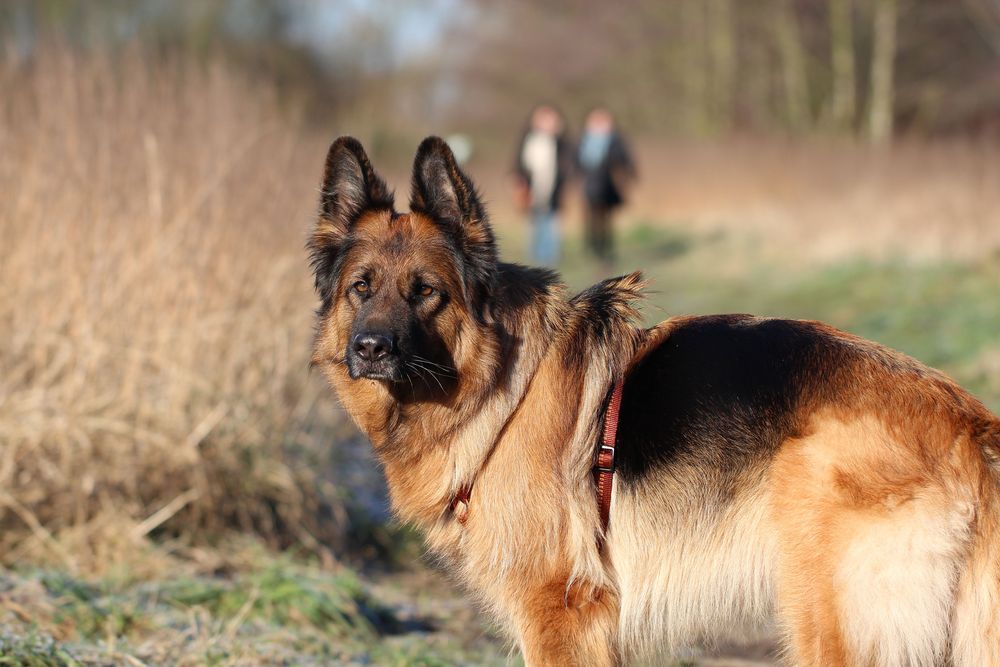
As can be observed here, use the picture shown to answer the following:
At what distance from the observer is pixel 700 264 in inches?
704

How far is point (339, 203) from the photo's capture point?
3658mm

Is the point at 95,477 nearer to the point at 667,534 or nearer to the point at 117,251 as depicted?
the point at 117,251

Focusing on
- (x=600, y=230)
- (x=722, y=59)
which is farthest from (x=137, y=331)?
(x=722, y=59)

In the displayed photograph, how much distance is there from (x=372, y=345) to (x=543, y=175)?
45.6 ft

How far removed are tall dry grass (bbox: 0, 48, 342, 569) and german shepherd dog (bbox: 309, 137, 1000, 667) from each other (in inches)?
80.4

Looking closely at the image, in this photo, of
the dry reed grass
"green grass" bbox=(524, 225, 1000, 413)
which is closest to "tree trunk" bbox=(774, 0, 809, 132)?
the dry reed grass

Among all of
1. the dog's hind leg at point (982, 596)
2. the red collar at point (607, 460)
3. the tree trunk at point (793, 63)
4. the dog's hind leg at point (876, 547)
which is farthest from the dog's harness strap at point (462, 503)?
the tree trunk at point (793, 63)

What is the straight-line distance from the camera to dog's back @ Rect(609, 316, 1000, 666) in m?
2.85

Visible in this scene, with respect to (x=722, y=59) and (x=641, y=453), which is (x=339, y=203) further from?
(x=722, y=59)

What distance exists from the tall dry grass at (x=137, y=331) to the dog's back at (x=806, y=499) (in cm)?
280

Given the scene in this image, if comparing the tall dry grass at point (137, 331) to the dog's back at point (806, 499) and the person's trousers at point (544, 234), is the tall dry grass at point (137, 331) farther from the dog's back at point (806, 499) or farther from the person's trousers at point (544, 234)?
the person's trousers at point (544, 234)

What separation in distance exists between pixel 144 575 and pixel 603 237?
45.8 ft

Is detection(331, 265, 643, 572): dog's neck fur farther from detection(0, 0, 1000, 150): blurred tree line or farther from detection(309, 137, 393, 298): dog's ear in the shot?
detection(0, 0, 1000, 150): blurred tree line

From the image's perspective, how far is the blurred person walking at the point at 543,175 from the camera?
16750 millimetres
